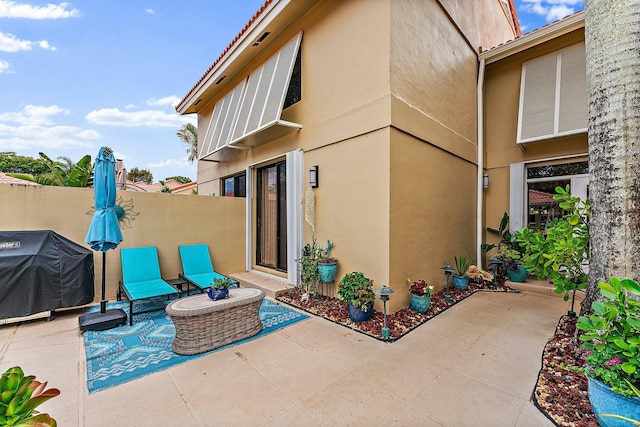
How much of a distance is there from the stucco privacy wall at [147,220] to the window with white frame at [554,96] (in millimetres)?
8460

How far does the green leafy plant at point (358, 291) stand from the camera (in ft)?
15.9

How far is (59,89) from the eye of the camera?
14617 mm

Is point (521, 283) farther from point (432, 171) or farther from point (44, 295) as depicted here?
point (44, 295)

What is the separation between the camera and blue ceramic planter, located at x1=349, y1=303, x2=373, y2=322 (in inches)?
192

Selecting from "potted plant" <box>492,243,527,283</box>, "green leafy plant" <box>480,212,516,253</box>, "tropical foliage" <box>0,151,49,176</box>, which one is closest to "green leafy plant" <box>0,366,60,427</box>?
"potted plant" <box>492,243,527,283</box>

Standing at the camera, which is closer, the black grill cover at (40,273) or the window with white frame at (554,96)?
the black grill cover at (40,273)

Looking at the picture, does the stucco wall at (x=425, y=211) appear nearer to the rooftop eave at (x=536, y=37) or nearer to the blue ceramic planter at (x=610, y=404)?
the blue ceramic planter at (x=610, y=404)

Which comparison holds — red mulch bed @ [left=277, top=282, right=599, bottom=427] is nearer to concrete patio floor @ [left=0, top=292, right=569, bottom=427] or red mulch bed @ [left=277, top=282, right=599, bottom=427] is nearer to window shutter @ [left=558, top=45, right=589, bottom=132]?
concrete patio floor @ [left=0, top=292, right=569, bottom=427]

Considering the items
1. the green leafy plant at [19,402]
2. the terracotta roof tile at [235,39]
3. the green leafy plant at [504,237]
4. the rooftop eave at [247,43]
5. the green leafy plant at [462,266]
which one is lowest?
the green leafy plant at [462,266]

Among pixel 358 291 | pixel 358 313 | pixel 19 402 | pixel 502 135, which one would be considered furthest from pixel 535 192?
pixel 19 402

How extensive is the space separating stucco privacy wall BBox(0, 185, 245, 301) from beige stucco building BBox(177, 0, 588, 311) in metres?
0.65

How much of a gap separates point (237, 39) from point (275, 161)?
3.52m

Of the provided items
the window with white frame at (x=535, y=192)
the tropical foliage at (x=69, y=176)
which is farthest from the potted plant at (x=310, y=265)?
the tropical foliage at (x=69, y=176)

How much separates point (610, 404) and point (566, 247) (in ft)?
6.77
